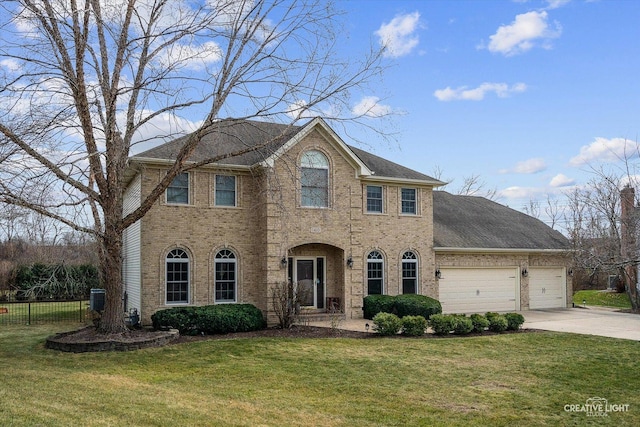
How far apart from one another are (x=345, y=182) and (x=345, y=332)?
6.07 m

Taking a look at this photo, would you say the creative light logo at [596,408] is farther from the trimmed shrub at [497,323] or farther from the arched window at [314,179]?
the arched window at [314,179]

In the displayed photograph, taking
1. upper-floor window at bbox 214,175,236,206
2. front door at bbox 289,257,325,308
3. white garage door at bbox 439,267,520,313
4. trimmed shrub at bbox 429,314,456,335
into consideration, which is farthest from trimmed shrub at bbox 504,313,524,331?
upper-floor window at bbox 214,175,236,206

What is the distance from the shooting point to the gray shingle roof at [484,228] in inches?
979

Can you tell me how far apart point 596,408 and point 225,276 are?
13.2 metres

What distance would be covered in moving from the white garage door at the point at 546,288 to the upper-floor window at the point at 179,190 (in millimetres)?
16310

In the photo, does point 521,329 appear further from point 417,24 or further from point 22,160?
point 22,160

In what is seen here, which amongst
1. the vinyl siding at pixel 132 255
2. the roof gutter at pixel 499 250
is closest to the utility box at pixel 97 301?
the vinyl siding at pixel 132 255

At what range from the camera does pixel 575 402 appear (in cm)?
1000

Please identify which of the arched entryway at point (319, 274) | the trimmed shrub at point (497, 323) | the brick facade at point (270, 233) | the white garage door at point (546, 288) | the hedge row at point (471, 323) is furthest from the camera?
the white garage door at point (546, 288)

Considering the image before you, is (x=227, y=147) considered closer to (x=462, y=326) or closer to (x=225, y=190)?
(x=225, y=190)

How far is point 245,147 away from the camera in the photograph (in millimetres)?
20734

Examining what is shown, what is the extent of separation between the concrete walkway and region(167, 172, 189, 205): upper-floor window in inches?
245

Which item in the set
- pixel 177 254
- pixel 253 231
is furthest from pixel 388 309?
pixel 177 254

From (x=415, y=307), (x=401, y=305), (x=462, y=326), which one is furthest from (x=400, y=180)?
(x=462, y=326)
